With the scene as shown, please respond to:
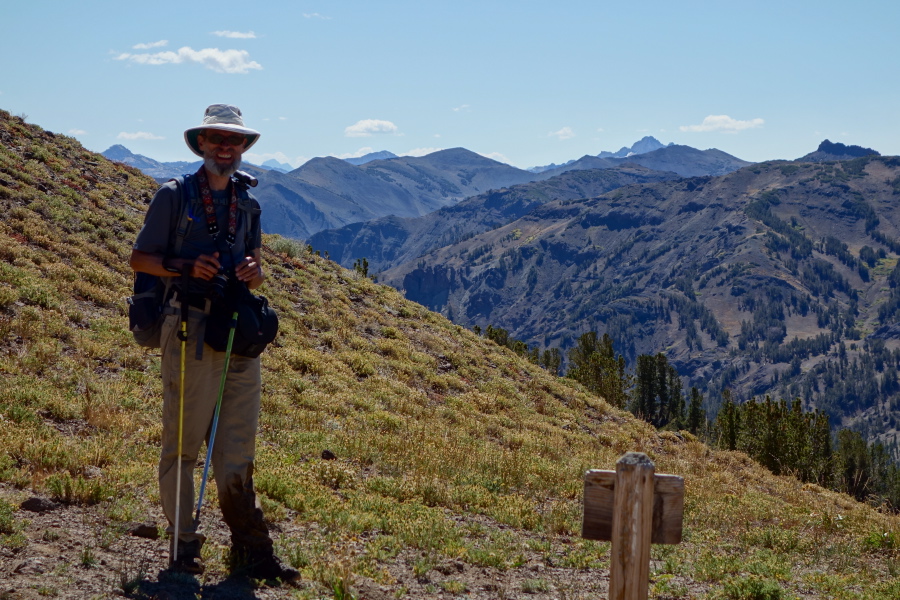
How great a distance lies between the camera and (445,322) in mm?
27875

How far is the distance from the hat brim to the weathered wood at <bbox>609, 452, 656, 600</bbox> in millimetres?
3752

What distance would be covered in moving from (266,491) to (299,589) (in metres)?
2.59

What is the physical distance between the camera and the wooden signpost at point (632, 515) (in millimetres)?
4047

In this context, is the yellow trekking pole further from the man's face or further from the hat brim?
the hat brim

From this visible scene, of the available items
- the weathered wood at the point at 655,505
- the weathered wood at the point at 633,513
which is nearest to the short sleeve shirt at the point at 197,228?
the weathered wood at the point at 655,505

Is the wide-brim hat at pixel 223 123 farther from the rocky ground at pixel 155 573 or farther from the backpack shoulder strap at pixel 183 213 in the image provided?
the rocky ground at pixel 155 573

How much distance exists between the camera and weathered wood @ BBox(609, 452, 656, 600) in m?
4.04

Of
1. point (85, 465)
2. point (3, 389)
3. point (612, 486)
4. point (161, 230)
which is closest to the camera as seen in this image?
point (612, 486)

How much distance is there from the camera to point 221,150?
5.68 m

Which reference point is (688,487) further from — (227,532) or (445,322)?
(445,322)

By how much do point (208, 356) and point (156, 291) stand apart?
2.12 feet

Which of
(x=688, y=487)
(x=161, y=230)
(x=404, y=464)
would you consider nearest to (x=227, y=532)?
(x=161, y=230)

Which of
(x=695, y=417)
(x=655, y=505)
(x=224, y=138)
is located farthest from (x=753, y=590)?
(x=695, y=417)

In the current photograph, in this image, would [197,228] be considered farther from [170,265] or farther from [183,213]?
[170,265]
